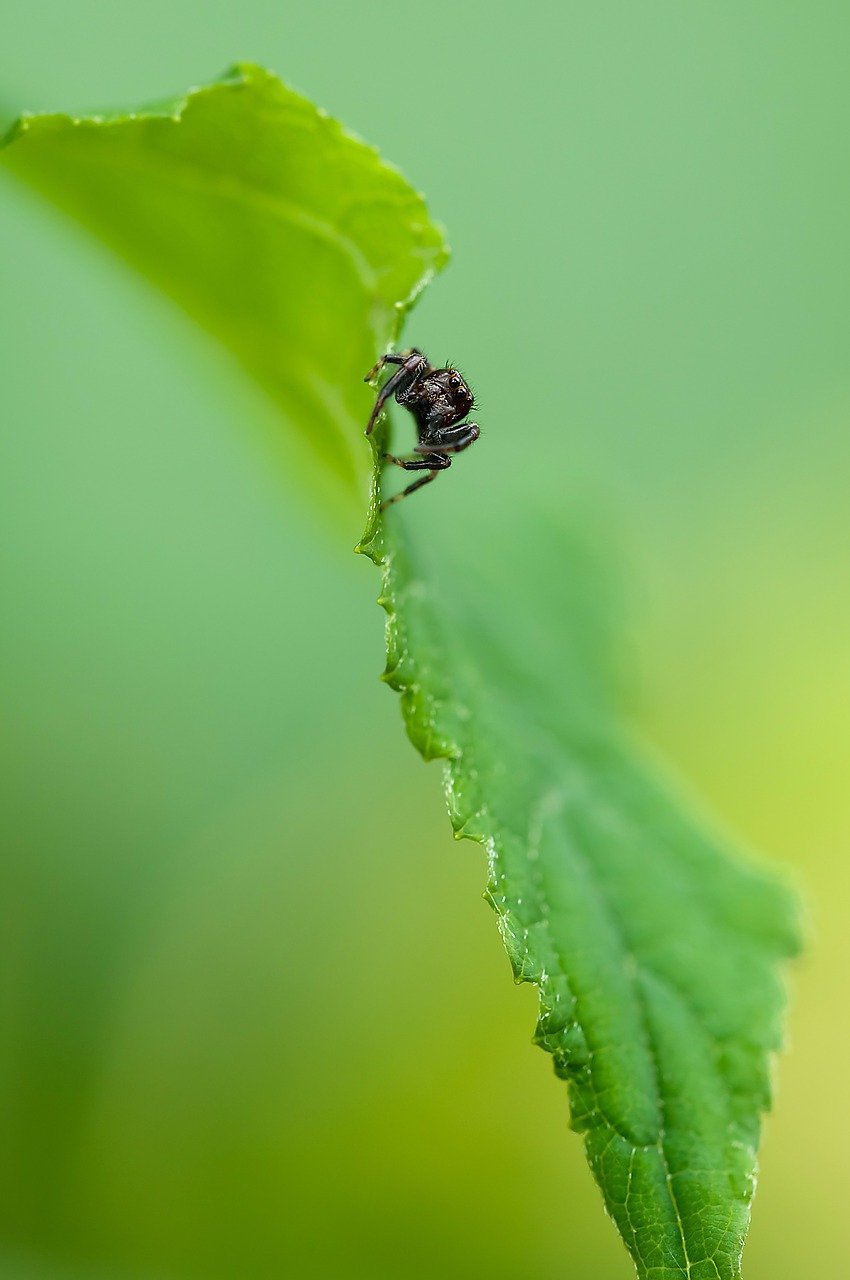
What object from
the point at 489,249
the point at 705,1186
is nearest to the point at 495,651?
the point at 705,1186

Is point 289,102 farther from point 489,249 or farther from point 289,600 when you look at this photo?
point 489,249

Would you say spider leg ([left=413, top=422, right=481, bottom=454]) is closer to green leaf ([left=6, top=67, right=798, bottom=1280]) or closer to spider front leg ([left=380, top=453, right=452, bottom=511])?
spider front leg ([left=380, top=453, right=452, bottom=511])

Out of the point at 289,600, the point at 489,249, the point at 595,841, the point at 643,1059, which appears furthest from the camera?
the point at 489,249

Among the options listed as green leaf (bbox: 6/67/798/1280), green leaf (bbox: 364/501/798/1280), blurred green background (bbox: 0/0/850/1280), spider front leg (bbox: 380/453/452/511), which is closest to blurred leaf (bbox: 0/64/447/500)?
green leaf (bbox: 6/67/798/1280)

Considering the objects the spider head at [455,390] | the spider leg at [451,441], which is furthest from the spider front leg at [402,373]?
the spider leg at [451,441]

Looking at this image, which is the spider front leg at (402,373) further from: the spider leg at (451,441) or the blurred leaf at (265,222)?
the spider leg at (451,441)

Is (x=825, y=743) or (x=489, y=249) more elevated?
(x=489, y=249)
